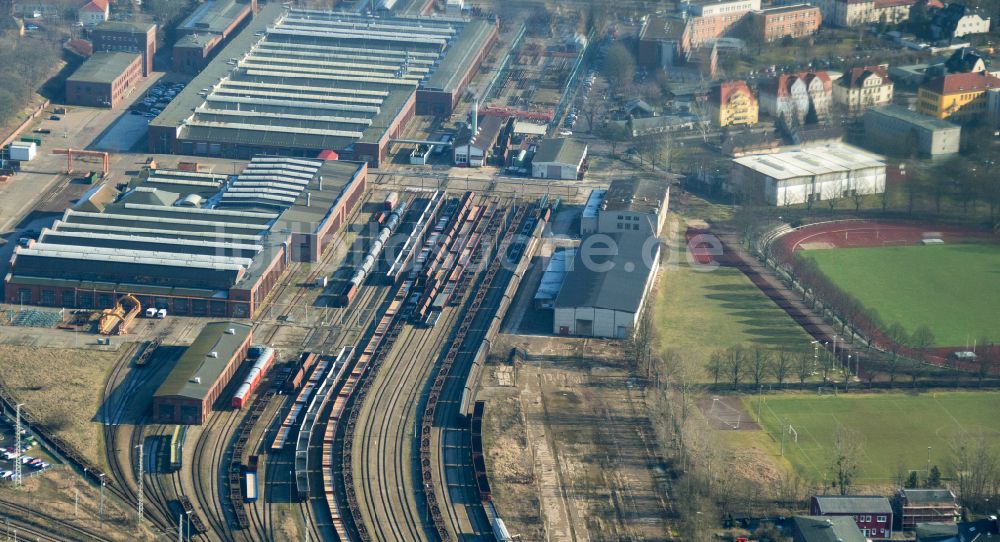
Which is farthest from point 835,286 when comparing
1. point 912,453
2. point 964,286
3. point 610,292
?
point 912,453

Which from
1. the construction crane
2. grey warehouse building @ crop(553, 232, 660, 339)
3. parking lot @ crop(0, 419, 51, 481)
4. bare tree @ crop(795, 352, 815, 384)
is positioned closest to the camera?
parking lot @ crop(0, 419, 51, 481)

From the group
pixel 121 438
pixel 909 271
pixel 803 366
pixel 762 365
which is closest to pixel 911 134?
pixel 909 271

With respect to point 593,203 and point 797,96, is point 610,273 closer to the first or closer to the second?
point 593,203

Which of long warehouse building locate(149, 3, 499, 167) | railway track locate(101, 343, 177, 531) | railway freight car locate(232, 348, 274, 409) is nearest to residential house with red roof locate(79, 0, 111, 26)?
long warehouse building locate(149, 3, 499, 167)

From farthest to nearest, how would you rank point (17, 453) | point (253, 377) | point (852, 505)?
point (253, 377)
point (17, 453)
point (852, 505)

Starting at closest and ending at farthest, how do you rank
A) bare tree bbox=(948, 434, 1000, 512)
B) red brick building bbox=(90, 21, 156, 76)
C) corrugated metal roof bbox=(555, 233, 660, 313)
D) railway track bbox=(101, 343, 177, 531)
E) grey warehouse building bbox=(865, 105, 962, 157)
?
railway track bbox=(101, 343, 177, 531) → bare tree bbox=(948, 434, 1000, 512) → corrugated metal roof bbox=(555, 233, 660, 313) → grey warehouse building bbox=(865, 105, 962, 157) → red brick building bbox=(90, 21, 156, 76)

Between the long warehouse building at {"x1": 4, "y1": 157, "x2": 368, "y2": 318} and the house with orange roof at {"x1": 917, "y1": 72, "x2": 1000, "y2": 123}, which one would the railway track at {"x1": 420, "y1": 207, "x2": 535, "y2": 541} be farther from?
the house with orange roof at {"x1": 917, "y1": 72, "x2": 1000, "y2": 123}
